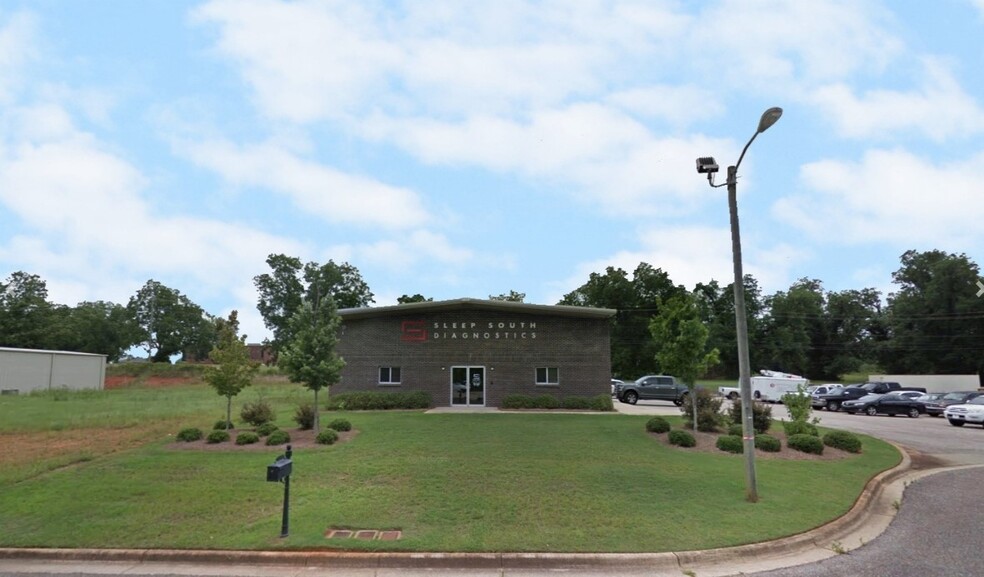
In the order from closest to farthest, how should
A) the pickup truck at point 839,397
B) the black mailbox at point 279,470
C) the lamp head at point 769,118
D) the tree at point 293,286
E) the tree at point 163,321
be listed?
the black mailbox at point 279,470 < the lamp head at point 769,118 < the pickup truck at point 839,397 < the tree at point 293,286 < the tree at point 163,321

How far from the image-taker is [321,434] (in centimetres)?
1521

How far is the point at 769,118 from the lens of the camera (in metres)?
8.96

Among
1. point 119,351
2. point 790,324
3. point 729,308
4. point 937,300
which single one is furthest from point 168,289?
point 937,300

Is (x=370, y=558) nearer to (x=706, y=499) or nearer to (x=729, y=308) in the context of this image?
(x=706, y=499)

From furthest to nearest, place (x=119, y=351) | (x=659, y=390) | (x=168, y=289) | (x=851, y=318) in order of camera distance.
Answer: (x=168, y=289) < (x=119, y=351) < (x=851, y=318) < (x=659, y=390)

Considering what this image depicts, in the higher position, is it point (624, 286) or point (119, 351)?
point (624, 286)

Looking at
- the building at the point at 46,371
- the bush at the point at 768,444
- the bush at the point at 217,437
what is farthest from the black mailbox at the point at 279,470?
the building at the point at 46,371

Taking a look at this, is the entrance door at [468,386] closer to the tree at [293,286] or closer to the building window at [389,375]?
the building window at [389,375]

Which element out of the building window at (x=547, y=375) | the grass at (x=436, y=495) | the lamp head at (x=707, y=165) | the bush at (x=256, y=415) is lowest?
the grass at (x=436, y=495)

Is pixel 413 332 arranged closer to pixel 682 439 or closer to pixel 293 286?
pixel 682 439

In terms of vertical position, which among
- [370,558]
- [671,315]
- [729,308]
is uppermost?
[729,308]

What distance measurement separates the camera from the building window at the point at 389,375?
28.8 metres

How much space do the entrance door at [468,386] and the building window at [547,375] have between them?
2833mm

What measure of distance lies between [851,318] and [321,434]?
9730cm
